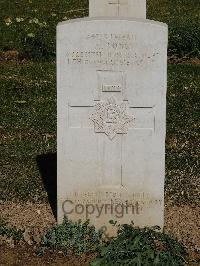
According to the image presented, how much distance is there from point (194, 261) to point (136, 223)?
0.68 metres

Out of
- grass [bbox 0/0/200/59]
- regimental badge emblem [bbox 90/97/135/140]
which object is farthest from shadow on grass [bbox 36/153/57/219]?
grass [bbox 0/0/200/59]

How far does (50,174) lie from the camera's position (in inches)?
331

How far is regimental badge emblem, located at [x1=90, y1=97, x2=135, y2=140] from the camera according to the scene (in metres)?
6.33

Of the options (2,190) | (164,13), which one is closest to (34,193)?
(2,190)

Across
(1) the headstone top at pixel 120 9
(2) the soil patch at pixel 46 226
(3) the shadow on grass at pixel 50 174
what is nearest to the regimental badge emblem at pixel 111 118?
(1) the headstone top at pixel 120 9

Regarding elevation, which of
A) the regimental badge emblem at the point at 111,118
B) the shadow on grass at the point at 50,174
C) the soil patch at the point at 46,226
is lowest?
the soil patch at the point at 46,226

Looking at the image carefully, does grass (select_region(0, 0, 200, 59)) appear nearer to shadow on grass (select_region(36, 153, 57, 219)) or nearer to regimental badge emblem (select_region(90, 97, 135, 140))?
shadow on grass (select_region(36, 153, 57, 219))

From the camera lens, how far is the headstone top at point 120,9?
6.75 m

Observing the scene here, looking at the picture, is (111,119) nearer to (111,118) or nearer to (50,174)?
(111,118)

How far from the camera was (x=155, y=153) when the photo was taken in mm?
6445

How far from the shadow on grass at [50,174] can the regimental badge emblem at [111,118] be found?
47.4 inches

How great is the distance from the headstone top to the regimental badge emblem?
0.90 m

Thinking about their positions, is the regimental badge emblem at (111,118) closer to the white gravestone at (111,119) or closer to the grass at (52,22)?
the white gravestone at (111,119)

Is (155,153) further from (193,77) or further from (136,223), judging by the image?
(193,77)
